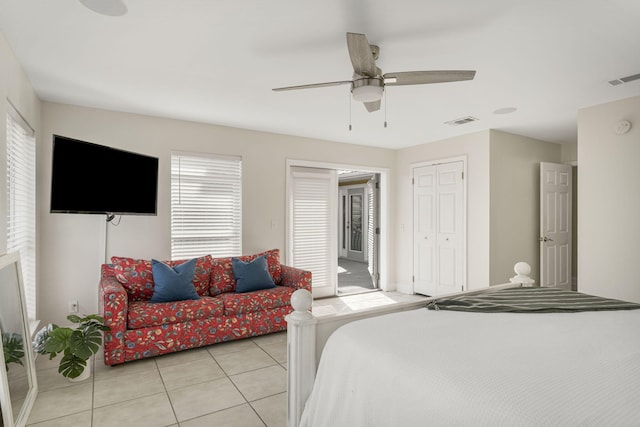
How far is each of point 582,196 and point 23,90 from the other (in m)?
5.49

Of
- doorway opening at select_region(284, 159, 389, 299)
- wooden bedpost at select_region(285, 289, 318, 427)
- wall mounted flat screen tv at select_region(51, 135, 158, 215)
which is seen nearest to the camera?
wooden bedpost at select_region(285, 289, 318, 427)

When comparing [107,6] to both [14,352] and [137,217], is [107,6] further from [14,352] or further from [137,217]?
[137,217]

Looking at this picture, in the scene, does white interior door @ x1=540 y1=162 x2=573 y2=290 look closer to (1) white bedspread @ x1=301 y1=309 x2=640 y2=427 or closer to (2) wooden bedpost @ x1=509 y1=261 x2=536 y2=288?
(2) wooden bedpost @ x1=509 y1=261 x2=536 y2=288

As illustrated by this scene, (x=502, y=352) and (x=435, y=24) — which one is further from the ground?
(x=435, y=24)

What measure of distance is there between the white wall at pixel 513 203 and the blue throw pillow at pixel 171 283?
149 inches

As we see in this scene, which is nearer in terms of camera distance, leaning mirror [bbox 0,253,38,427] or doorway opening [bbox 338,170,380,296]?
leaning mirror [bbox 0,253,38,427]

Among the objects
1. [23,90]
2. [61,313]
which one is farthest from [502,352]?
[61,313]

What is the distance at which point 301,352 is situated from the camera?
1.79 meters

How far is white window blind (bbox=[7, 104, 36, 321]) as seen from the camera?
9.04 ft

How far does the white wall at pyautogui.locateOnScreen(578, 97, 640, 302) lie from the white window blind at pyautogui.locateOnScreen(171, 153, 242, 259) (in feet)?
13.3

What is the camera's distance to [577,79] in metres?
3.03

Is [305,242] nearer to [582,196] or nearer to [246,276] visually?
[246,276]

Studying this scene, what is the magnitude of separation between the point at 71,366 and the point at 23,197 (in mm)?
1594

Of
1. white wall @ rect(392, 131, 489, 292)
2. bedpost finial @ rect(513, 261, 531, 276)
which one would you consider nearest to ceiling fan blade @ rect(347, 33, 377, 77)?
bedpost finial @ rect(513, 261, 531, 276)
